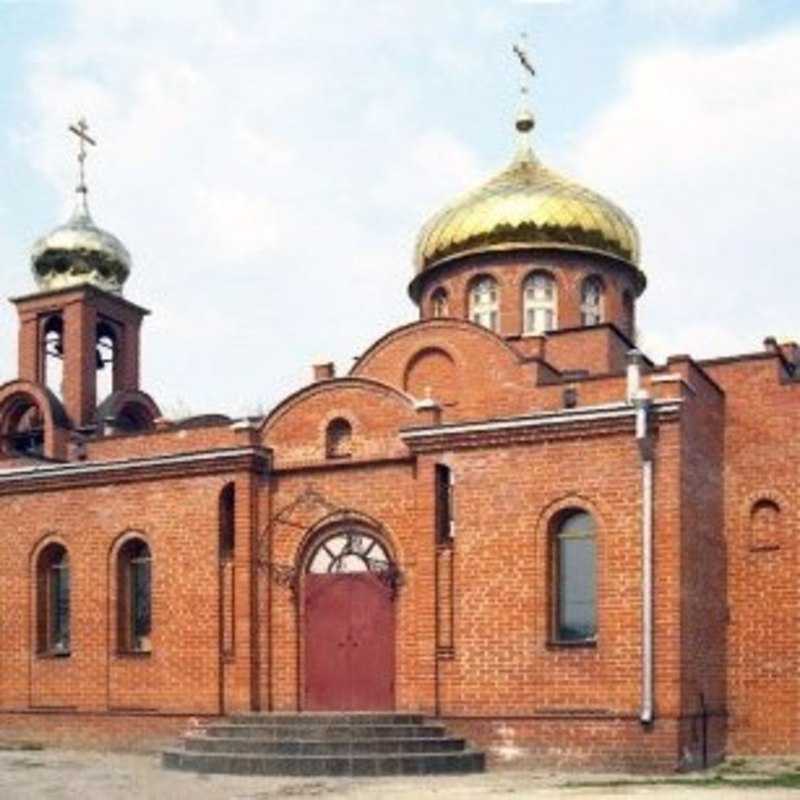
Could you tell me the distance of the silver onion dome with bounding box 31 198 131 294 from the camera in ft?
97.7

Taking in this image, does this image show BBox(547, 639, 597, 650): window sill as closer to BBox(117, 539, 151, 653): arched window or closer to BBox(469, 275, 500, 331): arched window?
BBox(117, 539, 151, 653): arched window

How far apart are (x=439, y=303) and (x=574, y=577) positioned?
9.37 metres

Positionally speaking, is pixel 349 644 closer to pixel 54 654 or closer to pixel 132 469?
pixel 132 469

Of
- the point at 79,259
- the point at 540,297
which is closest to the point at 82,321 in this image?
the point at 79,259

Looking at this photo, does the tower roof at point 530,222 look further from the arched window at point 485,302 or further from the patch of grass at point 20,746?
the patch of grass at point 20,746

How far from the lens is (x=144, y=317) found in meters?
30.8

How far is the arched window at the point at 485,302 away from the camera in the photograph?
2703 cm

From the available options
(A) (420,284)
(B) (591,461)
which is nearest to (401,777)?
(B) (591,461)

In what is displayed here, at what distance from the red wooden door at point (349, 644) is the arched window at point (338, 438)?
188 cm

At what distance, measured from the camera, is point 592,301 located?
27188 mm

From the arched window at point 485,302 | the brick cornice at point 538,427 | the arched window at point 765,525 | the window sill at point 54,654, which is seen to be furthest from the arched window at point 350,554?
the arched window at point 485,302

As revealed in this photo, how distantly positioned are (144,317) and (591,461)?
1412 cm

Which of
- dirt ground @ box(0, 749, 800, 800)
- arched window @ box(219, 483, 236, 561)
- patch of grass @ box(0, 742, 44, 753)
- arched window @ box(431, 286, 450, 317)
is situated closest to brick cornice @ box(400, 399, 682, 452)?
arched window @ box(219, 483, 236, 561)

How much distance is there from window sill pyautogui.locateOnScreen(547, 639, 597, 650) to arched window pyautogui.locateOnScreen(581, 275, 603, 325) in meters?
8.81
